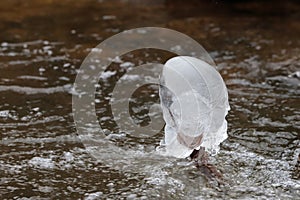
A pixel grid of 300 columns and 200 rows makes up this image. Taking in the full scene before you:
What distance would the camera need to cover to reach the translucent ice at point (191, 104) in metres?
3.57

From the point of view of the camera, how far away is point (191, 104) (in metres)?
3.61

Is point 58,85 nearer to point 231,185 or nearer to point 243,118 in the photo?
point 243,118

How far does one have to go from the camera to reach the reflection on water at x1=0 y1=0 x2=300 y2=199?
3.93 metres

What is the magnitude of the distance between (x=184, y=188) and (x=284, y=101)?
65.8 inches

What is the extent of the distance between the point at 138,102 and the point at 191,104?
5.45ft

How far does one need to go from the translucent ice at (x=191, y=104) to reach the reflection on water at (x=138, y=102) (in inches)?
13.3

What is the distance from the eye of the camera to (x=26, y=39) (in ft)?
21.6

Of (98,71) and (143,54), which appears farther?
(143,54)

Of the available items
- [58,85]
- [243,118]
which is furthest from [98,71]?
[243,118]

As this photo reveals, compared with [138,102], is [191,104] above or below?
above

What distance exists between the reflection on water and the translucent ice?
34 cm

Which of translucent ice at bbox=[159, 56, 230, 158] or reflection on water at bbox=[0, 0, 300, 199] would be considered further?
reflection on water at bbox=[0, 0, 300, 199]

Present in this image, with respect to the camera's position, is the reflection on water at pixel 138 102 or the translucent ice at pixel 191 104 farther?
the reflection on water at pixel 138 102

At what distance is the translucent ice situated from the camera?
141 inches
